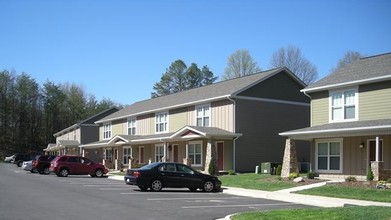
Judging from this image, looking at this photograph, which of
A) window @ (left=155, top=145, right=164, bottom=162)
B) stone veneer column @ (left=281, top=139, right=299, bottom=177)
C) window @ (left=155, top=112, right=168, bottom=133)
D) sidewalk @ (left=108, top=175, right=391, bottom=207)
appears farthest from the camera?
window @ (left=155, top=112, right=168, bottom=133)

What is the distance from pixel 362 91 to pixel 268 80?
36.4ft

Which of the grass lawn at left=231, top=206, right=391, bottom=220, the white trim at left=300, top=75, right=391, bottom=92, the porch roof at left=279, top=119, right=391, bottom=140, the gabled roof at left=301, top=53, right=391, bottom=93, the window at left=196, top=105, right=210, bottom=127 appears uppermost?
the gabled roof at left=301, top=53, right=391, bottom=93

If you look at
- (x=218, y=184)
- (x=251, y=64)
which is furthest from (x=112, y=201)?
(x=251, y=64)

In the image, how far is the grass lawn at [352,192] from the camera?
727 inches

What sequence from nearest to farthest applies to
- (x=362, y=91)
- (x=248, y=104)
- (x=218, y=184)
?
Answer: (x=218, y=184) < (x=362, y=91) < (x=248, y=104)

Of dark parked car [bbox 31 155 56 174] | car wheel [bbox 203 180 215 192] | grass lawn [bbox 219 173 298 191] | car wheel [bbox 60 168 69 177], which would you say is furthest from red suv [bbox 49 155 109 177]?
car wheel [bbox 203 180 215 192]

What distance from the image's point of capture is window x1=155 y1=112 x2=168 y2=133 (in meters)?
43.3

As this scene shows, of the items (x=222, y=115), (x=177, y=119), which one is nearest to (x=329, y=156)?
(x=222, y=115)

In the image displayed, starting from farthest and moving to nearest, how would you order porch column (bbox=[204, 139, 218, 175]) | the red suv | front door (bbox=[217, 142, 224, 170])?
the red suv < front door (bbox=[217, 142, 224, 170]) < porch column (bbox=[204, 139, 218, 175])

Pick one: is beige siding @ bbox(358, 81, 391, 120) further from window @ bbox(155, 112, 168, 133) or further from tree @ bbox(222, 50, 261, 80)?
tree @ bbox(222, 50, 261, 80)

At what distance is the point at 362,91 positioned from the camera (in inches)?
1004

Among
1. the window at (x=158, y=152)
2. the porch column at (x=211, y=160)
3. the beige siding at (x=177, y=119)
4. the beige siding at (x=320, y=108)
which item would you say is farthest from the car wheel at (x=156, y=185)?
the window at (x=158, y=152)

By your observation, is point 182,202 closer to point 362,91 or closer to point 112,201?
point 112,201

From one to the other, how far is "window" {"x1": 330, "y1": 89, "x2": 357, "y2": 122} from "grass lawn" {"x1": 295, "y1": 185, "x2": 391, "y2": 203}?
603 centimetres
